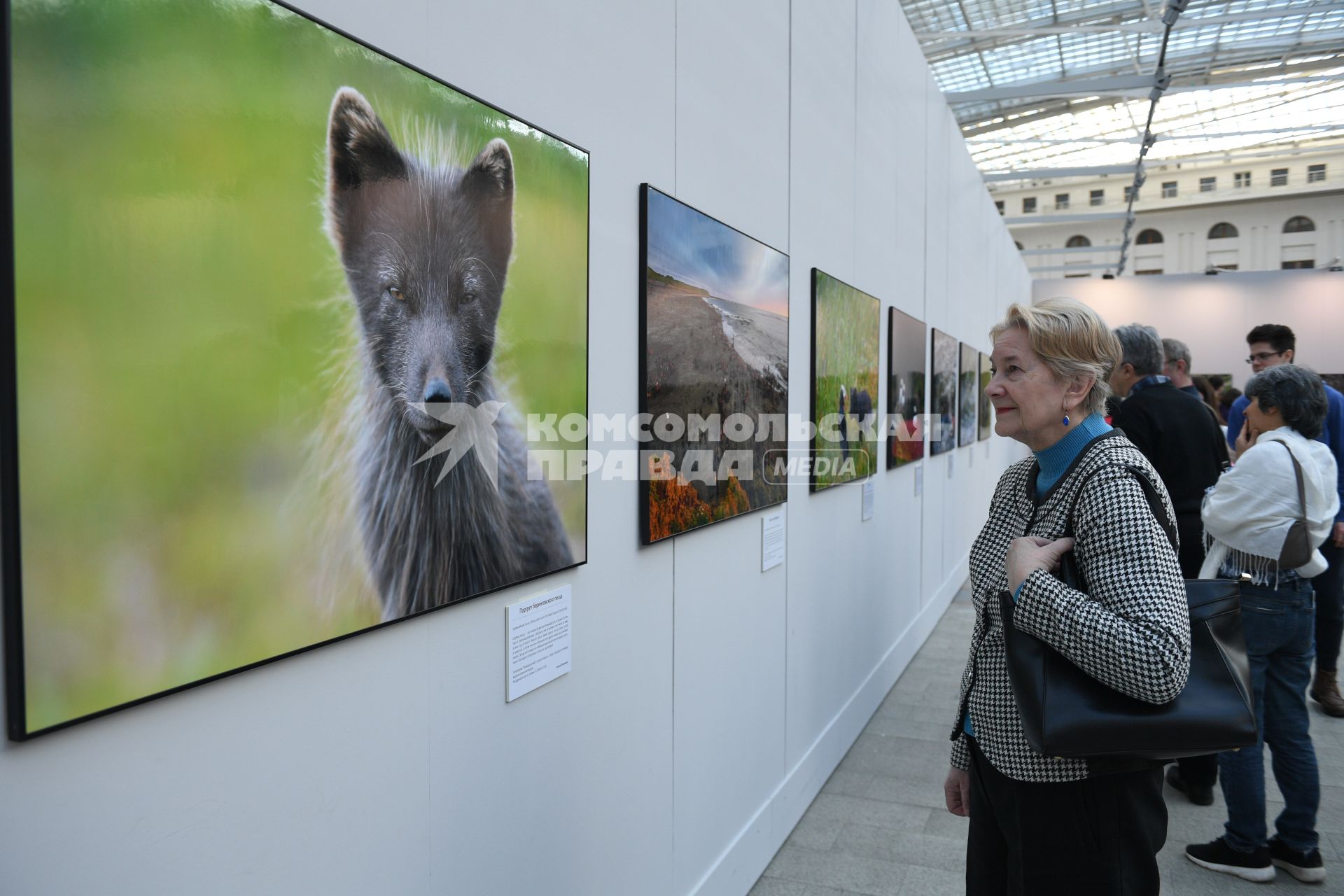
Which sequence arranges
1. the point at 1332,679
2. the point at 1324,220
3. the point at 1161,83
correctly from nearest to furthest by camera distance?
the point at 1332,679 < the point at 1161,83 < the point at 1324,220

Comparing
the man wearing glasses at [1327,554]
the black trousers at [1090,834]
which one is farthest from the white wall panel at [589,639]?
the man wearing glasses at [1327,554]

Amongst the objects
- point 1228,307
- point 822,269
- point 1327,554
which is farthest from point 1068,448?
point 1228,307

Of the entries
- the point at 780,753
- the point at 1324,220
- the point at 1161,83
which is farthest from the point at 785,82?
the point at 1324,220

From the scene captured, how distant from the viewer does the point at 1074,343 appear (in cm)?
204

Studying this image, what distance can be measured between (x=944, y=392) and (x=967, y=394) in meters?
1.82

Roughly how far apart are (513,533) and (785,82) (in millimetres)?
2883

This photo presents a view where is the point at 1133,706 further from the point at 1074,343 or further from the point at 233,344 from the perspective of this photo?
the point at 233,344

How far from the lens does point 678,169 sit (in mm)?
2945

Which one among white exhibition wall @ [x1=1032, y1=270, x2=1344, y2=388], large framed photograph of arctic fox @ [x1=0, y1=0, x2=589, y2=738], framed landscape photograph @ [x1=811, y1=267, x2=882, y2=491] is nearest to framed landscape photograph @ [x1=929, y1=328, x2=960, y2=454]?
framed landscape photograph @ [x1=811, y1=267, x2=882, y2=491]

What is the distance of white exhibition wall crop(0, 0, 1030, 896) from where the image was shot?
132 centimetres

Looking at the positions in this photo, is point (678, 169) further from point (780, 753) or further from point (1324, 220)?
point (1324, 220)

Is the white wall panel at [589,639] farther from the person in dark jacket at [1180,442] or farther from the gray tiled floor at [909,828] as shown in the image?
the person in dark jacket at [1180,442]

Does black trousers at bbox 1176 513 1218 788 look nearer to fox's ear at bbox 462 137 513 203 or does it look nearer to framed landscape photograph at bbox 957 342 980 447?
framed landscape photograph at bbox 957 342 980 447

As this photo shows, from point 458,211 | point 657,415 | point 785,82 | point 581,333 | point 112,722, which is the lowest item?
point 112,722
